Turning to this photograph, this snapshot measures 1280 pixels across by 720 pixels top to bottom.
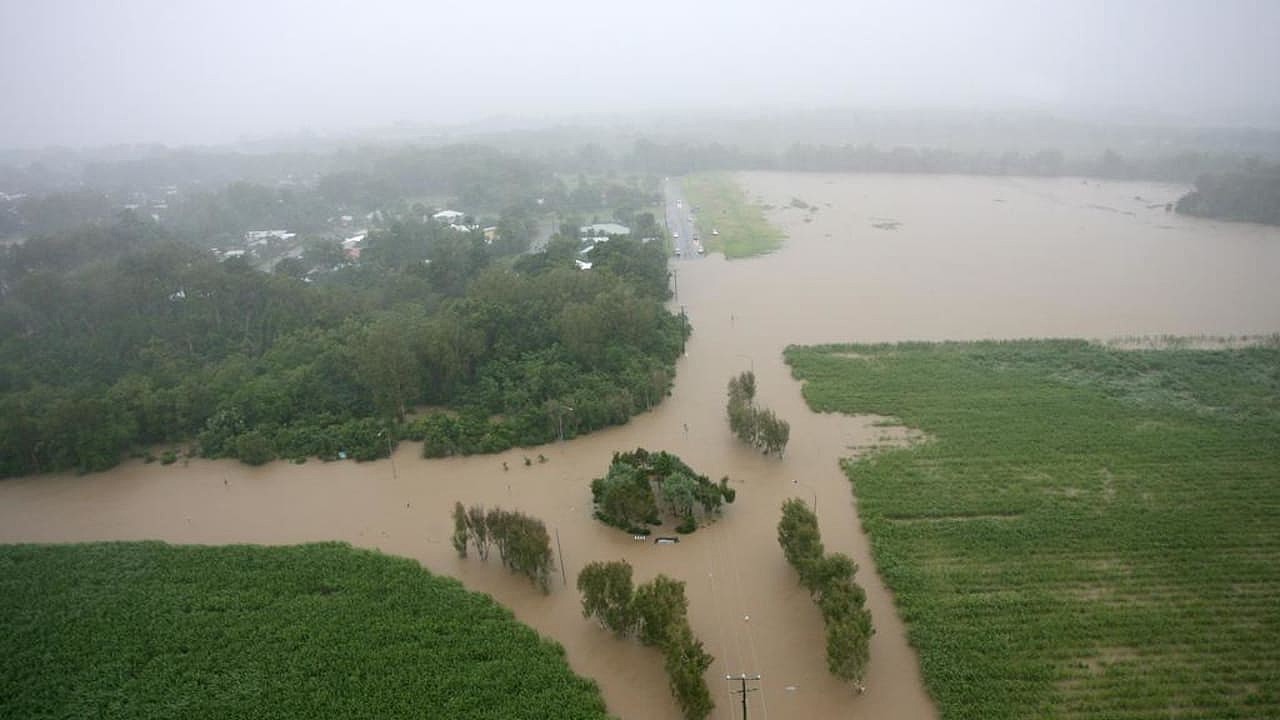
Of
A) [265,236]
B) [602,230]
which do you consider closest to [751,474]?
[602,230]

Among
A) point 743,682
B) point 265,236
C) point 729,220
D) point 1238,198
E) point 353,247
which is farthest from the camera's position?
point 729,220

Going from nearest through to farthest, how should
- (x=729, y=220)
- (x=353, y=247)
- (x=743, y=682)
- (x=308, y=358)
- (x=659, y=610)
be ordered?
1. (x=743, y=682)
2. (x=659, y=610)
3. (x=308, y=358)
4. (x=353, y=247)
5. (x=729, y=220)

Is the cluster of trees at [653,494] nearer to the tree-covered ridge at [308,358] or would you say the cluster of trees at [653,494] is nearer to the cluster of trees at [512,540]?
the cluster of trees at [512,540]

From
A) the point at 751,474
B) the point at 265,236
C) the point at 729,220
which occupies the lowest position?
the point at 751,474

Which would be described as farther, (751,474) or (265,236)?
(265,236)

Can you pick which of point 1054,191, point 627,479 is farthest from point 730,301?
point 1054,191

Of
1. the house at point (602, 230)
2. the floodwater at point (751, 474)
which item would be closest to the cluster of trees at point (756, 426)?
the floodwater at point (751, 474)

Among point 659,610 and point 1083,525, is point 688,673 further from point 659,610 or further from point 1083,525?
point 1083,525
